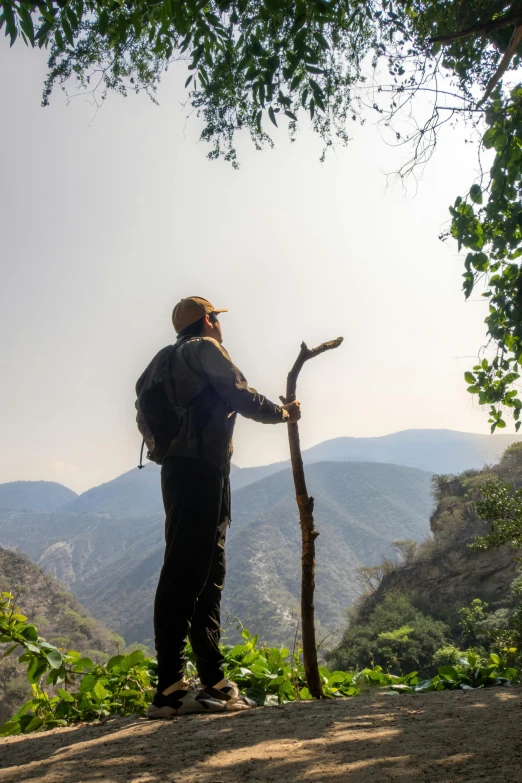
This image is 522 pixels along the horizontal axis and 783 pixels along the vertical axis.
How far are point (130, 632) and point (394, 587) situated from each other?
2907 inches

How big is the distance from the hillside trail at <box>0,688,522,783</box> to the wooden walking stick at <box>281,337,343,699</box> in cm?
48

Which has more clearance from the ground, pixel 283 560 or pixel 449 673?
pixel 449 673

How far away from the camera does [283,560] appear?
13488cm

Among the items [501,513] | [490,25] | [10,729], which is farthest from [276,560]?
[490,25]

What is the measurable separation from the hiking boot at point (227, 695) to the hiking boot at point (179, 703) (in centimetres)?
4

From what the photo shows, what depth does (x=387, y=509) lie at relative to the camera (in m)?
181

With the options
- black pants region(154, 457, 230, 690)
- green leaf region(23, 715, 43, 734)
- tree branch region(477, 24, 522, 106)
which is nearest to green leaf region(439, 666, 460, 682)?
black pants region(154, 457, 230, 690)

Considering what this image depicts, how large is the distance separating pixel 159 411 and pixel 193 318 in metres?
0.65

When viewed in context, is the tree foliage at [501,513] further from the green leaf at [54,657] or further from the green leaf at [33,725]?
the green leaf at [33,725]

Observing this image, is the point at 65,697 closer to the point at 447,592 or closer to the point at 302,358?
the point at 302,358

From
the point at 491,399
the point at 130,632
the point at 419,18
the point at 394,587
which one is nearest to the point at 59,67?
the point at 419,18

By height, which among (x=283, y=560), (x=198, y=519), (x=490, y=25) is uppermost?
(x=490, y=25)

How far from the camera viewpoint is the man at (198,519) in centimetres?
265

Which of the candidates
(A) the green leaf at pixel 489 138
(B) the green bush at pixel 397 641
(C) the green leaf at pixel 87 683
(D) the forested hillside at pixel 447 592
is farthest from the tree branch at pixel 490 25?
(B) the green bush at pixel 397 641
